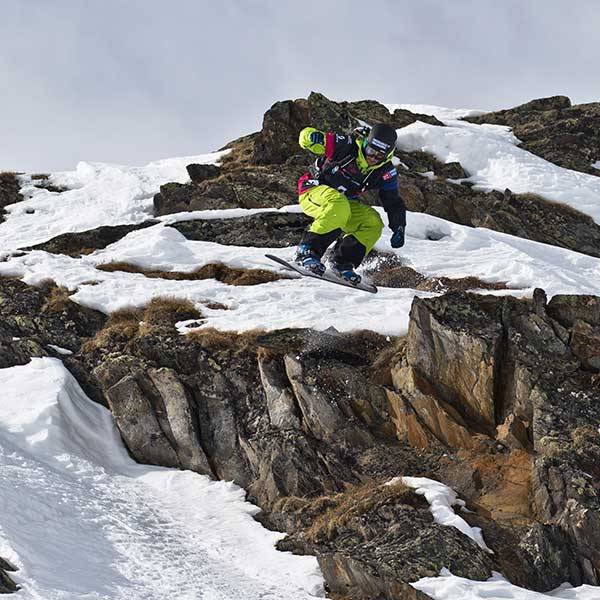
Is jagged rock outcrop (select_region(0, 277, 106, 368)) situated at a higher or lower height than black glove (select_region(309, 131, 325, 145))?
lower

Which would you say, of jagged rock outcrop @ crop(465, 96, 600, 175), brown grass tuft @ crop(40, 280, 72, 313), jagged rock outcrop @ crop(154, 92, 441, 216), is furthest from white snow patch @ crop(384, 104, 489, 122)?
brown grass tuft @ crop(40, 280, 72, 313)

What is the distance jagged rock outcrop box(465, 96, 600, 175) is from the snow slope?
1550 centimetres

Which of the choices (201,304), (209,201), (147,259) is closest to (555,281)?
(201,304)

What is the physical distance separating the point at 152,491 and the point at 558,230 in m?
22.2

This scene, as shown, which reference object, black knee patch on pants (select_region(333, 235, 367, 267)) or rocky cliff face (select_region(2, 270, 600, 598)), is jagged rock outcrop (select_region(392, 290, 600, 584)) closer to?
rocky cliff face (select_region(2, 270, 600, 598))

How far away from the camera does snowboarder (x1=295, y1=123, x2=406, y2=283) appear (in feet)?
41.3

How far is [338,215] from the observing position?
1273cm

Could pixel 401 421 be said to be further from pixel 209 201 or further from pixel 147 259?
pixel 209 201

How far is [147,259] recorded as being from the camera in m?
20.3

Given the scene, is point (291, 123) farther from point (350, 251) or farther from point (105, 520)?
point (105, 520)

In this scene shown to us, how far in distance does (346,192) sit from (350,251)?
4.24 ft

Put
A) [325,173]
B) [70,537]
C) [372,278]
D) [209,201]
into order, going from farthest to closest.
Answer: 1. [209,201]
2. [372,278]
3. [325,173]
4. [70,537]

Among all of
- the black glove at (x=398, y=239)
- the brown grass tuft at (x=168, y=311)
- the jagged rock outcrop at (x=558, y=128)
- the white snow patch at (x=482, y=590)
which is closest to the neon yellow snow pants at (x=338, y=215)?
the black glove at (x=398, y=239)

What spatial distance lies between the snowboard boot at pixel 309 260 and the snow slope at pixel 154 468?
1.90m
